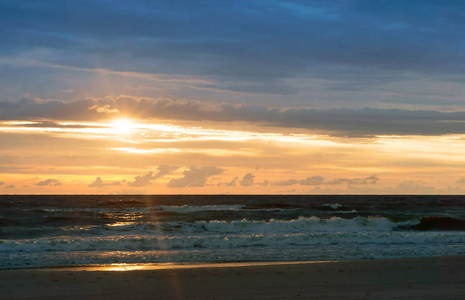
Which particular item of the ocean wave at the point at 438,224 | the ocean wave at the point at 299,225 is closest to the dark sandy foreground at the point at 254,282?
the ocean wave at the point at 299,225

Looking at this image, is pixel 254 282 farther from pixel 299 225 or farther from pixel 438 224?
pixel 438 224

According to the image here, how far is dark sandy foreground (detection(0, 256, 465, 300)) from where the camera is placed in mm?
10844

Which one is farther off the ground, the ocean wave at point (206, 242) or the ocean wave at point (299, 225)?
the ocean wave at point (206, 242)

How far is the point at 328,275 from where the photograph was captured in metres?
13.1

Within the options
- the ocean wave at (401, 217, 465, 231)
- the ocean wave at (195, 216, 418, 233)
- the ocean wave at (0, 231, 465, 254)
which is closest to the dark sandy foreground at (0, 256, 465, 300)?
the ocean wave at (0, 231, 465, 254)

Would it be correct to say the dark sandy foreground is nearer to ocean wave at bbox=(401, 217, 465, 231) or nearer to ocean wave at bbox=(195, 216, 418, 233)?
ocean wave at bbox=(195, 216, 418, 233)

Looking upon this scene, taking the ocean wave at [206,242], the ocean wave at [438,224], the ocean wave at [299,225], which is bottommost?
the ocean wave at [438,224]

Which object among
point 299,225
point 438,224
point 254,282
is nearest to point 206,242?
point 254,282

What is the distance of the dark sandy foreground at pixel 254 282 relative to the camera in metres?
10.8

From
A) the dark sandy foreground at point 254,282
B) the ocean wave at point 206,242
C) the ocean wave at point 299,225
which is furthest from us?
the ocean wave at point 299,225

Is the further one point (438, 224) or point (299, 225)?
point (438, 224)

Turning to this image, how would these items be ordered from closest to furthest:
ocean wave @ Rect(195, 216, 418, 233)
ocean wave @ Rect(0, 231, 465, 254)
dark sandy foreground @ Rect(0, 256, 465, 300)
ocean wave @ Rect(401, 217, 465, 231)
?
dark sandy foreground @ Rect(0, 256, 465, 300), ocean wave @ Rect(0, 231, 465, 254), ocean wave @ Rect(195, 216, 418, 233), ocean wave @ Rect(401, 217, 465, 231)

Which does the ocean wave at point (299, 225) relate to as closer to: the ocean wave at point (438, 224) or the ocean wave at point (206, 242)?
the ocean wave at point (438, 224)

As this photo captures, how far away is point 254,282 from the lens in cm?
1213
